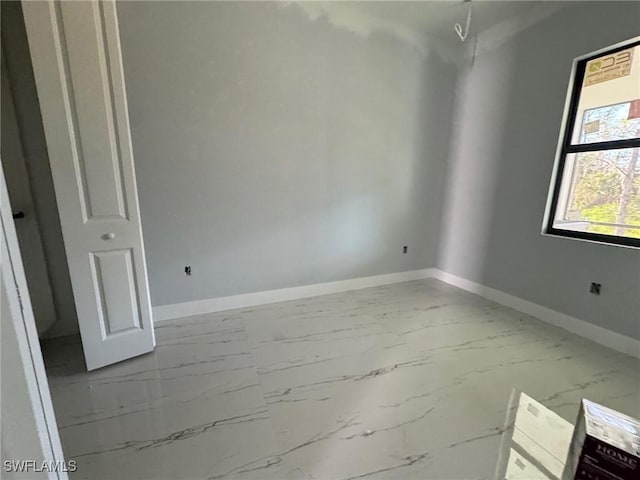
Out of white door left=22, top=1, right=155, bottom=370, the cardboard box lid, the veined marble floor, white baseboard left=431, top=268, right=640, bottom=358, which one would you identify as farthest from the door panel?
white baseboard left=431, top=268, right=640, bottom=358

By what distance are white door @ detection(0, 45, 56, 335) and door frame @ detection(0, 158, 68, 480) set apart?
1.81m

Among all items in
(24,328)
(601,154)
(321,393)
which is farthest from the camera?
(601,154)

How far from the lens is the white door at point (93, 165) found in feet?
5.49

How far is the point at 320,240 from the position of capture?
329 centimetres

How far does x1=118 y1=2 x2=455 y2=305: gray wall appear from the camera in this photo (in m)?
2.47

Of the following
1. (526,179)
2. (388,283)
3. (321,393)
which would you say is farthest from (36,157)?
(526,179)

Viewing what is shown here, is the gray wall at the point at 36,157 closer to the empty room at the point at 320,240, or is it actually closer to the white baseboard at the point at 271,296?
the empty room at the point at 320,240

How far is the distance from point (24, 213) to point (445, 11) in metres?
3.96

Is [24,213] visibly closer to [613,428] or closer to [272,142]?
[272,142]

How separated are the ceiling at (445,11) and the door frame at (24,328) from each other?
321 cm

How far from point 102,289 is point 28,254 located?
76 cm

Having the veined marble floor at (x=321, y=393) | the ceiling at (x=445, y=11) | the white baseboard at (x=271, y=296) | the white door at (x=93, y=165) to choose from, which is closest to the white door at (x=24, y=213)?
the veined marble floor at (x=321, y=393)

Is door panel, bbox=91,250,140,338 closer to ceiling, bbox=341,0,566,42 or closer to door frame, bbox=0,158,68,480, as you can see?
door frame, bbox=0,158,68,480

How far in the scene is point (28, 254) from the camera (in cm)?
218
